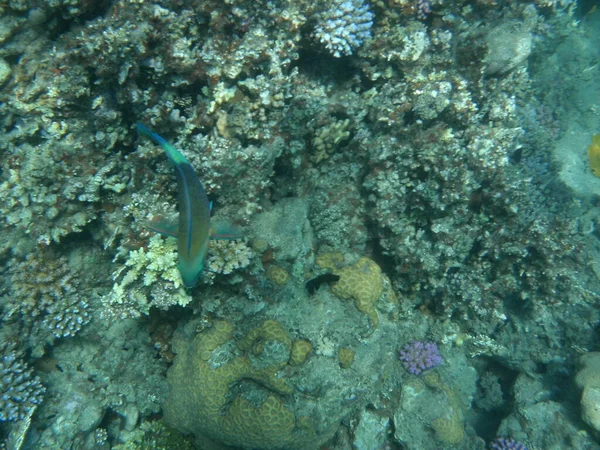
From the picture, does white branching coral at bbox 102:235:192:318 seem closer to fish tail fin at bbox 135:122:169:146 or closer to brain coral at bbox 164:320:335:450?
brain coral at bbox 164:320:335:450

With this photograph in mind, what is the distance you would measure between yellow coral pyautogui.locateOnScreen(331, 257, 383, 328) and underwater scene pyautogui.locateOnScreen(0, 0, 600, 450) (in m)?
0.03

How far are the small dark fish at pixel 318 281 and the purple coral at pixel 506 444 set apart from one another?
3987 millimetres

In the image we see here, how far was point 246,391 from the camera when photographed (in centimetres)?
420

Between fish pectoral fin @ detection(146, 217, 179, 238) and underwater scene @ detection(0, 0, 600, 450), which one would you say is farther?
underwater scene @ detection(0, 0, 600, 450)

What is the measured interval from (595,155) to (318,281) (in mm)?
6842

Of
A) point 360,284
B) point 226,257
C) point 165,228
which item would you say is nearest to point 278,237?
point 226,257

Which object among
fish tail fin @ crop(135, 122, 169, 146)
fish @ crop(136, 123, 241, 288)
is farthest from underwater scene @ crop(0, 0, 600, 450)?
fish tail fin @ crop(135, 122, 169, 146)

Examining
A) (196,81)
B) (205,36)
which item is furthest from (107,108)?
(205,36)

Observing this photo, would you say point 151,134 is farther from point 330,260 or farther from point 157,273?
point 330,260

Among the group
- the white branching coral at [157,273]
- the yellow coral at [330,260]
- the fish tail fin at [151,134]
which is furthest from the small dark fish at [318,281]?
the fish tail fin at [151,134]

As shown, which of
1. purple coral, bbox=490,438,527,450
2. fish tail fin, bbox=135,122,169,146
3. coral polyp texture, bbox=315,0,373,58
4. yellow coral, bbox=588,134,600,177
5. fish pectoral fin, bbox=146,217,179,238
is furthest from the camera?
yellow coral, bbox=588,134,600,177

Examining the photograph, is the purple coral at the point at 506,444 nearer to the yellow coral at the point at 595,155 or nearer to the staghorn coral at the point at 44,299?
the yellow coral at the point at 595,155

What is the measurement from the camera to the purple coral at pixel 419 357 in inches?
212

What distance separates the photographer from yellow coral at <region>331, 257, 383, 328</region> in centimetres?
452
